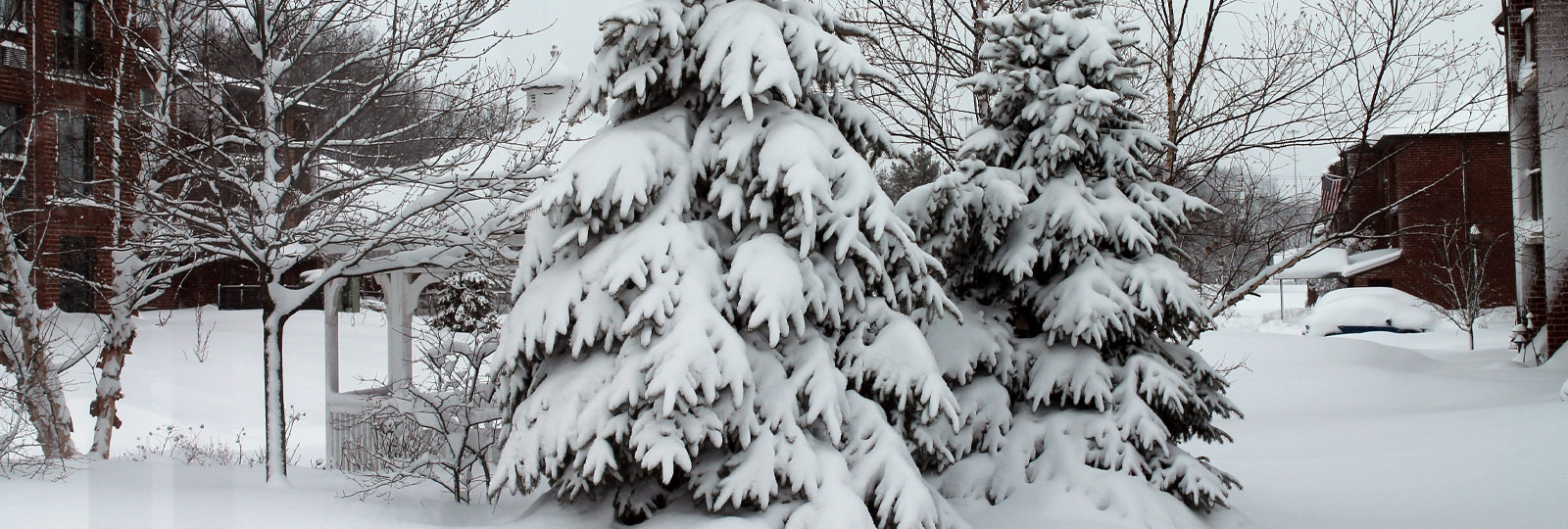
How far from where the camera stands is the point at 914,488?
4.43m

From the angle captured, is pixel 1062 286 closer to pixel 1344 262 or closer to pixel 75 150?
pixel 75 150

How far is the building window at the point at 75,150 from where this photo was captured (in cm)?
893

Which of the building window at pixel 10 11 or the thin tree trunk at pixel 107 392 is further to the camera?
the thin tree trunk at pixel 107 392

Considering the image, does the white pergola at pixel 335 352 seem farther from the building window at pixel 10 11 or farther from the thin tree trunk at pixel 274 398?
the building window at pixel 10 11

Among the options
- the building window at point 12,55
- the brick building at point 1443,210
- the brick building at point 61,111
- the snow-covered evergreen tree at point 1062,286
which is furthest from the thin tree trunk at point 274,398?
the brick building at point 1443,210

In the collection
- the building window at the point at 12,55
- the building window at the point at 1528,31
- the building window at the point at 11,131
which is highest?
the building window at the point at 1528,31

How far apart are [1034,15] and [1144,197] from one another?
1.46m

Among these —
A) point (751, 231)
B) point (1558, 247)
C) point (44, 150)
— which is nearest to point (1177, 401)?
point (751, 231)

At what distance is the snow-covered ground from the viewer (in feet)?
18.5

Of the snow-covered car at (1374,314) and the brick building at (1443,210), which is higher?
the brick building at (1443,210)

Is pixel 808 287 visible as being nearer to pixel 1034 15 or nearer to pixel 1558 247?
pixel 1034 15

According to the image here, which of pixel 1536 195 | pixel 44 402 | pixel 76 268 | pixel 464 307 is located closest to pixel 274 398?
pixel 44 402

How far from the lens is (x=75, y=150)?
910 centimetres

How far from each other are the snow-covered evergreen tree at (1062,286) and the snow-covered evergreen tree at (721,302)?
1322 millimetres
